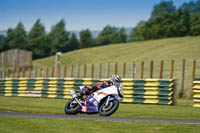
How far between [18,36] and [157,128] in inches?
4422

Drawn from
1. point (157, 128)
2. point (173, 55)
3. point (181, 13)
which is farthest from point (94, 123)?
point (181, 13)

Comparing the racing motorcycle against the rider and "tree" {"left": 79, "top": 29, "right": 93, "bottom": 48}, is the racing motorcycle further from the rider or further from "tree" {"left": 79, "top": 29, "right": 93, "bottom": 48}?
"tree" {"left": 79, "top": 29, "right": 93, "bottom": 48}

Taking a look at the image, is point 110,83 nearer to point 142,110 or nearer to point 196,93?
point 142,110

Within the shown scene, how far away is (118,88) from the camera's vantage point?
42.7 feet

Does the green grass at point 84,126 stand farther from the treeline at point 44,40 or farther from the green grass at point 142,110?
the treeline at point 44,40

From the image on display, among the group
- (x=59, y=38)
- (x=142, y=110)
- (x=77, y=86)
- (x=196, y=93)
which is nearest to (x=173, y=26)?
(x=59, y=38)

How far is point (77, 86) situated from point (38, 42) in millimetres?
92035

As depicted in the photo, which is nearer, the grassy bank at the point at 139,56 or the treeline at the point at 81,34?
the grassy bank at the point at 139,56

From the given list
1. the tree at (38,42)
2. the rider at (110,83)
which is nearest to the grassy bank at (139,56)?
the rider at (110,83)

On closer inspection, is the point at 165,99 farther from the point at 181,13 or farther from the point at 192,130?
the point at 181,13

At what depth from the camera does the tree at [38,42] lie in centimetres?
11250

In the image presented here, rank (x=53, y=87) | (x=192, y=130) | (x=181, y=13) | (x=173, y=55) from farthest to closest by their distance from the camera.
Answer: (x=181, y=13) → (x=173, y=55) → (x=53, y=87) → (x=192, y=130)

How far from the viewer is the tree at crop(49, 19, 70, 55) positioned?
380 feet

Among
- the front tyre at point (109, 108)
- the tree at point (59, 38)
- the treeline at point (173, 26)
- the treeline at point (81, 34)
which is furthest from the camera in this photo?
the tree at point (59, 38)
